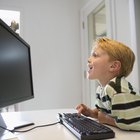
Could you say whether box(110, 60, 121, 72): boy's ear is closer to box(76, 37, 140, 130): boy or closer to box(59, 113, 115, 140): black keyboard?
box(76, 37, 140, 130): boy

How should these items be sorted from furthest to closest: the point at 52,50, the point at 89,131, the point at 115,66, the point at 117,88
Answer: the point at 52,50
the point at 115,66
the point at 117,88
the point at 89,131

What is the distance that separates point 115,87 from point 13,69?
484 millimetres

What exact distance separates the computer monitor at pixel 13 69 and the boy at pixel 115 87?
1.08ft

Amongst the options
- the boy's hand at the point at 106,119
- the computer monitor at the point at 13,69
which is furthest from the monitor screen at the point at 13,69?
the boy's hand at the point at 106,119

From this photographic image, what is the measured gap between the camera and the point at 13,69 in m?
1.00

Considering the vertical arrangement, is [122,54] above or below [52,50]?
below

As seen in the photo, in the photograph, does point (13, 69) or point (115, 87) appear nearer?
point (115, 87)

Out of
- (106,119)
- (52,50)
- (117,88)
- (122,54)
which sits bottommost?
(106,119)

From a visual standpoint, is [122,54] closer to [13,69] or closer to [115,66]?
[115,66]

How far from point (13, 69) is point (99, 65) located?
1.33 ft

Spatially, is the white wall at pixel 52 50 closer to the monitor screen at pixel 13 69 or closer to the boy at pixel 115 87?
the monitor screen at pixel 13 69

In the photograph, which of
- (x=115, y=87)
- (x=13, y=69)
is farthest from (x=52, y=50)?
(x=115, y=87)

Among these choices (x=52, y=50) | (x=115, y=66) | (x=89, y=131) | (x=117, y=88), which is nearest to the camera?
(x=89, y=131)

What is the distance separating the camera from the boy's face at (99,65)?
37.4 inches
